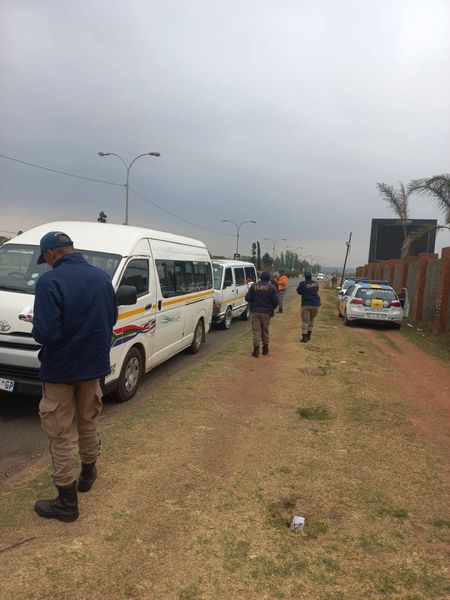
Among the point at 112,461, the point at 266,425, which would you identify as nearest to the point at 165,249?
the point at 266,425

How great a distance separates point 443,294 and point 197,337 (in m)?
8.27

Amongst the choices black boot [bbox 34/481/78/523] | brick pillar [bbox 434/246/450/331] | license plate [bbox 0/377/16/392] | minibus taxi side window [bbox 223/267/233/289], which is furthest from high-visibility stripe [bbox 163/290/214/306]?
brick pillar [bbox 434/246/450/331]

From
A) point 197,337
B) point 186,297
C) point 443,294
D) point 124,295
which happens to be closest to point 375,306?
point 443,294

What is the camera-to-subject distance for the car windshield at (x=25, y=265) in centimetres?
574

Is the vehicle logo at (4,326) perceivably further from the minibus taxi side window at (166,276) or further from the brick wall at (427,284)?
the brick wall at (427,284)

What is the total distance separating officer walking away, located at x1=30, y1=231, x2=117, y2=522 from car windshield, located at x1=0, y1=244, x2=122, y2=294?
2650mm

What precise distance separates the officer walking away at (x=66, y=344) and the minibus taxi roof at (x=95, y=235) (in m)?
2.99

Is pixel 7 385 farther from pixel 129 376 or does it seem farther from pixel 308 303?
pixel 308 303

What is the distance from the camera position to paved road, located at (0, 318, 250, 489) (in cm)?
428

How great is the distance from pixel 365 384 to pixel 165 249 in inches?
156

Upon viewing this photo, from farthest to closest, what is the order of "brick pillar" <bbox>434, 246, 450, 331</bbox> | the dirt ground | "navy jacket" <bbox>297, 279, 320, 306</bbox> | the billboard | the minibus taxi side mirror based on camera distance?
1. the billboard
2. "brick pillar" <bbox>434, 246, 450, 331</bbox>
3. "navy jacket" <bbox>297, 279, 320, 306</bbox>
4. the minibus taxi side mirror
5. the dirt ground

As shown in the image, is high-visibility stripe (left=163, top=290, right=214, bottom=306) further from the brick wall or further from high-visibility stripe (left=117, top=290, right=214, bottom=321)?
the brick wall

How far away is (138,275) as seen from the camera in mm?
6418

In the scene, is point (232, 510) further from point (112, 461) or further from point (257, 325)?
point (257, 325)
